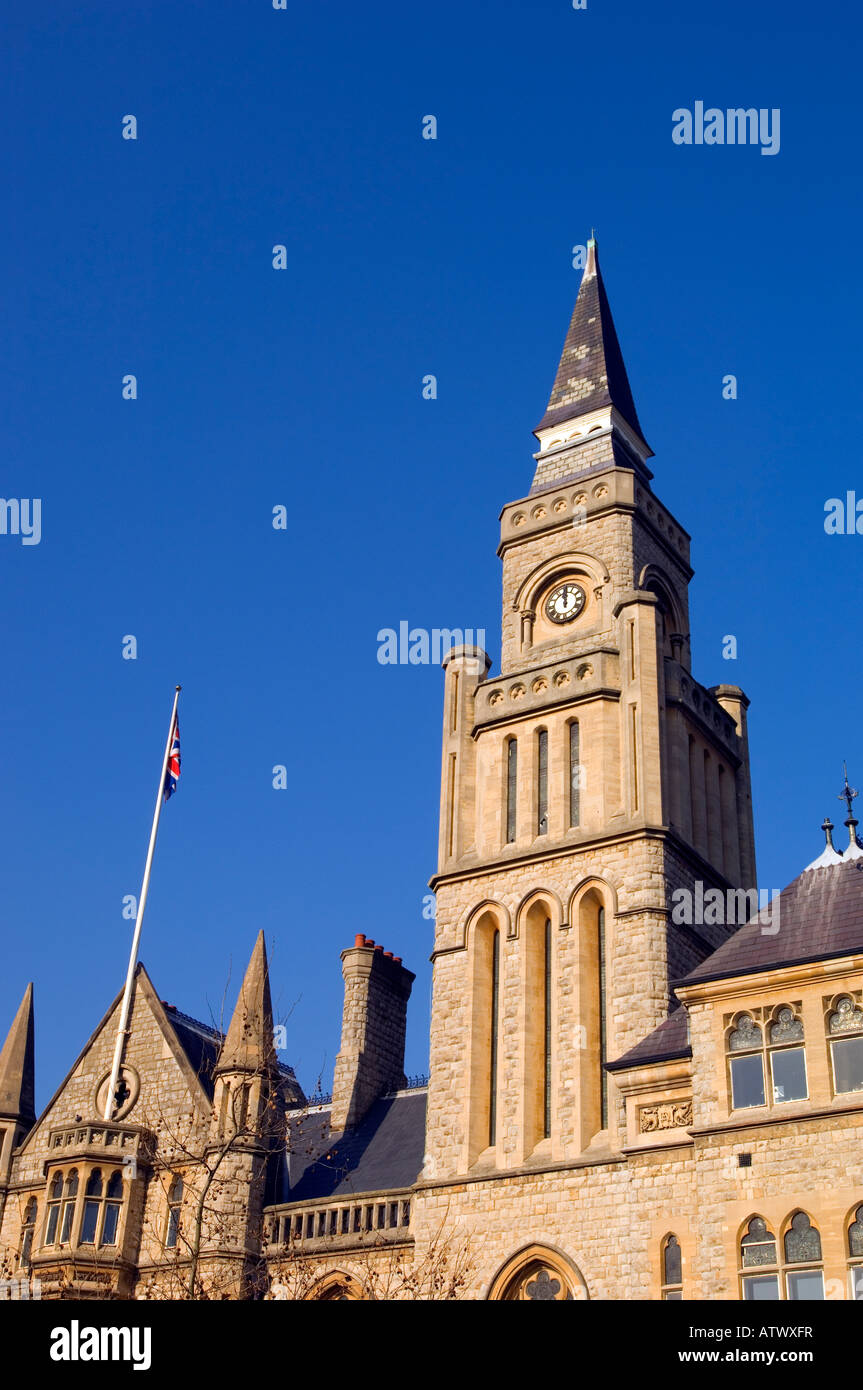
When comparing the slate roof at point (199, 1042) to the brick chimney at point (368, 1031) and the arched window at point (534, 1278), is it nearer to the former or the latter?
the brick chimney at point (368, 1031)

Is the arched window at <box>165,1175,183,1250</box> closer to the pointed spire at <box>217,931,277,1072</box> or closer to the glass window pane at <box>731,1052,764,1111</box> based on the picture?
the pointed spire at <box>217,931,277,1072</box>

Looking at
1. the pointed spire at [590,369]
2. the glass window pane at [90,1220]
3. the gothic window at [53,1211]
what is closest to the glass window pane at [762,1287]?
the glass window pane at [90,1220]

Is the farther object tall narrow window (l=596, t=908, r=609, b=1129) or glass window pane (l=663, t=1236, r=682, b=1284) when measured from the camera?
tall narrow window (l=596, t=908, r=609, b=1129)

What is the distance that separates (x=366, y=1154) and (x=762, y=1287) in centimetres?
1498

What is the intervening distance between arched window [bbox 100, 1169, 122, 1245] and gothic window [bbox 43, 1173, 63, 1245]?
3.42 feet

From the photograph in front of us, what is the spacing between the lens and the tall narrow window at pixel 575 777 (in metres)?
32.5

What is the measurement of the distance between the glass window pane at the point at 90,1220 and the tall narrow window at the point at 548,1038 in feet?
34.8

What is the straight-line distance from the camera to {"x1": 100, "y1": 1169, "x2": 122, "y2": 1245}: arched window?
33031 millimetres

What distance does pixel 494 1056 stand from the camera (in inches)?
1220

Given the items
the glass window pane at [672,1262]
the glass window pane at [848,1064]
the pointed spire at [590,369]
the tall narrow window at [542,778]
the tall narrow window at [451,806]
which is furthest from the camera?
the pointed spire at [590,369]

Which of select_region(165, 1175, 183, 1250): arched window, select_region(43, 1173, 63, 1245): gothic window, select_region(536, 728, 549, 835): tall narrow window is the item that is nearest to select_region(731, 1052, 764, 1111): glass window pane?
select_region(536, 728, 549, 835): tall narrow window
